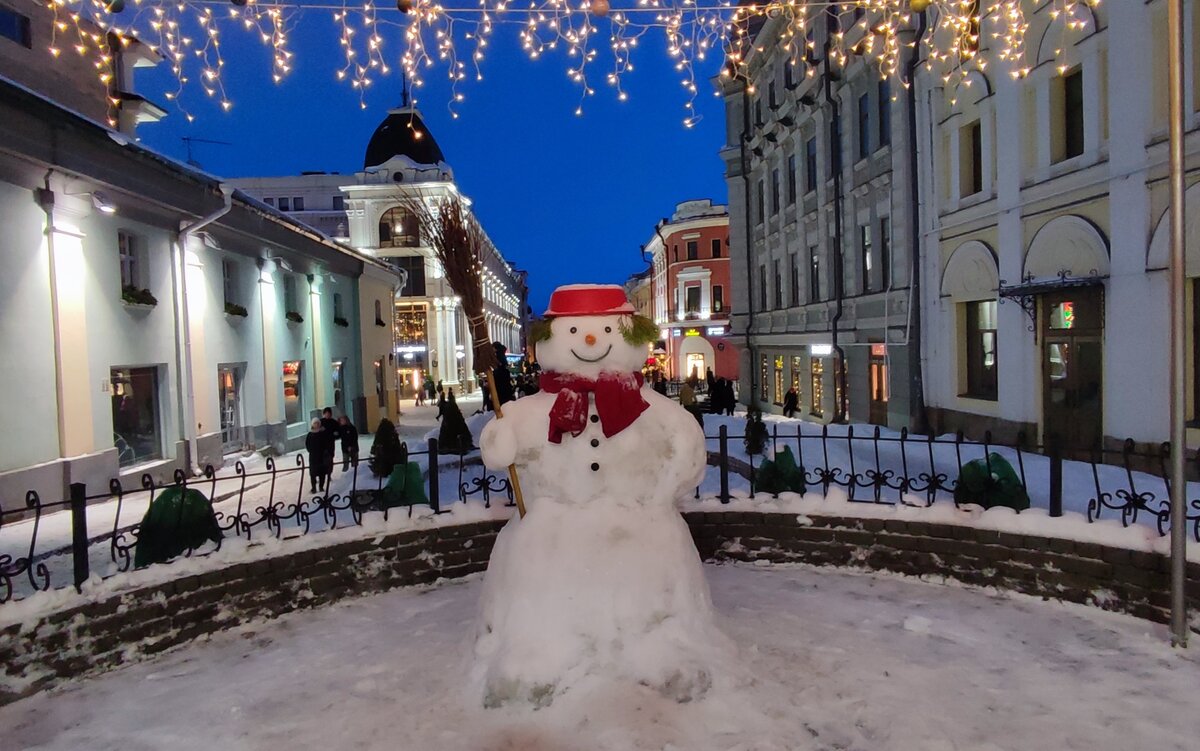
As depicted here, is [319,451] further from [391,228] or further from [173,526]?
[391,228]

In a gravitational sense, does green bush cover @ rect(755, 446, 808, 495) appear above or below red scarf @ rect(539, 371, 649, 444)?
below

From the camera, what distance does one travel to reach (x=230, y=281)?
641 inches

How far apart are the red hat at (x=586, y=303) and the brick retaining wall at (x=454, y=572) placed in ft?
9.20

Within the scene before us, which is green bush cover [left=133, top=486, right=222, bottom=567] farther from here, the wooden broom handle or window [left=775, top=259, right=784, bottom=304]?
window [left=775, top=259, right=784, bottom=304]

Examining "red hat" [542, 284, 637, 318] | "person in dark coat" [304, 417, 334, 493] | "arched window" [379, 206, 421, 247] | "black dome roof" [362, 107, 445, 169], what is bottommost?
"person in dark coat" [304, 417, 334, 493]

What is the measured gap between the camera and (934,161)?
51.0 ft

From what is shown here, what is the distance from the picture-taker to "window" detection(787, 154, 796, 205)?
23.7 metres

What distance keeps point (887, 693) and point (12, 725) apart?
4998mm

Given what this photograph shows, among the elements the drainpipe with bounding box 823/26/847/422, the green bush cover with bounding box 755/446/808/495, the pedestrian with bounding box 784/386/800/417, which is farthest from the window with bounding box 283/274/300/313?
the green bush cover with bounding box 755/446/808/495

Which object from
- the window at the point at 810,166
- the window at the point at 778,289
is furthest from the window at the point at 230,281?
the window at the point at 778,289

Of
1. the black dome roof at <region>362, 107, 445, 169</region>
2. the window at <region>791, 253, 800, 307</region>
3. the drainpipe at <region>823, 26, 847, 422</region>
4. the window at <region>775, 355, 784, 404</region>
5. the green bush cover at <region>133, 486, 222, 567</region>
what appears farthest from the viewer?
the black dome roof at <region>362, 107, 445, 169</region>

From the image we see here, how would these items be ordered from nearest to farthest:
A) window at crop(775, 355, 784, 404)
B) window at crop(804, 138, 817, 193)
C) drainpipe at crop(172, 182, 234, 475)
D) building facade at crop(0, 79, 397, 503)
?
building facade at crop(0, 79, 397, 503) → drainpipe at crop(172, 182, 234, 475) → window at crop(804, 138, 817, 193) → window at crop(775, 355, 784, 404)

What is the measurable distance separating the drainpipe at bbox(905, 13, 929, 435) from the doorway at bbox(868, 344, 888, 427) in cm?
114

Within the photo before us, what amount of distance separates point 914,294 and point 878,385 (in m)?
2.79
